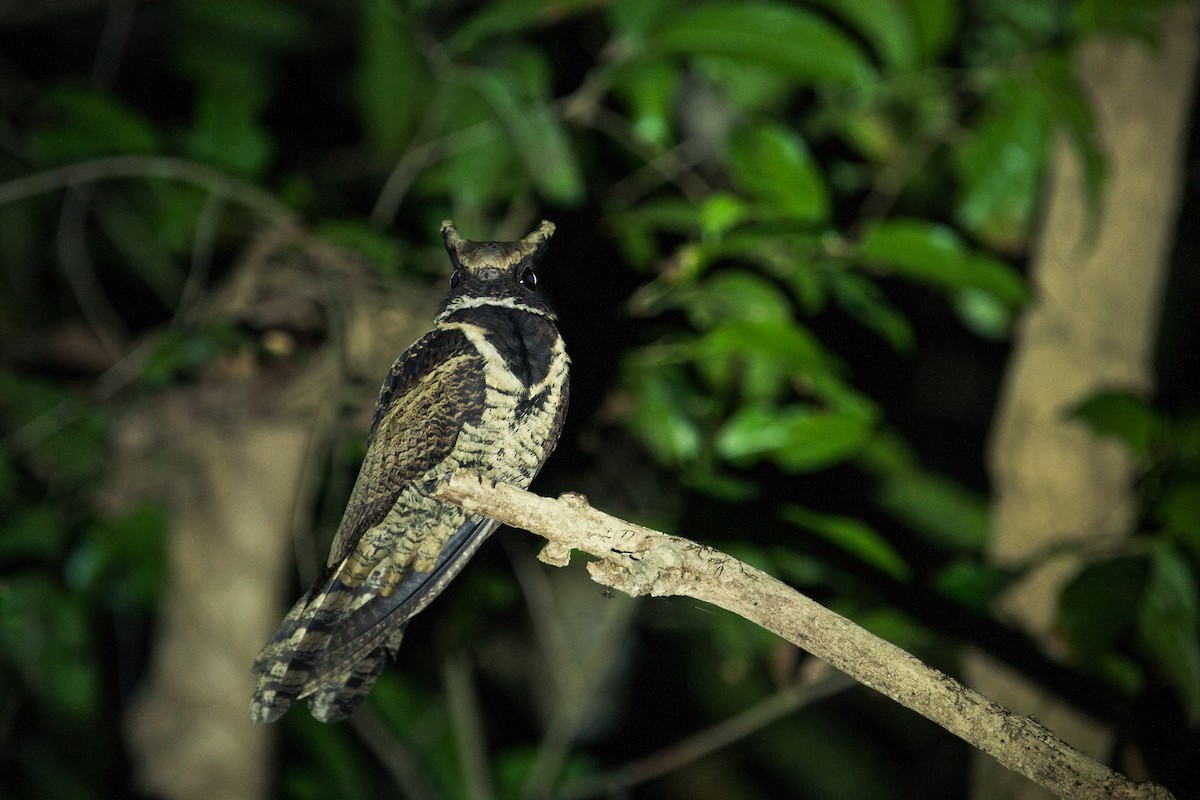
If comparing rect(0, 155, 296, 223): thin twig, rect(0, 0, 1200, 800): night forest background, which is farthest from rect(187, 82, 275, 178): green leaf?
rect(0, 155, 296, 223): thin twig

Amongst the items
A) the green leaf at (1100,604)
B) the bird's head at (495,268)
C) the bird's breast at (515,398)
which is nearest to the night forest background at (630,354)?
the green leaf at (1100,604)

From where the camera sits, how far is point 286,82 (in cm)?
492

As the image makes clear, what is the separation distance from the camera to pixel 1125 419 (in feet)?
7.63

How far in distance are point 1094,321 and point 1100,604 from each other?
119 cm

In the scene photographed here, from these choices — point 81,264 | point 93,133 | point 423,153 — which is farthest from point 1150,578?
point 81,264

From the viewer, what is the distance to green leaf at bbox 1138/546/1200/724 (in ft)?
7.11

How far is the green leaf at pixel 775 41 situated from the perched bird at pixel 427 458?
1139 mm

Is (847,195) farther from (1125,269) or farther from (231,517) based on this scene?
(231,517)

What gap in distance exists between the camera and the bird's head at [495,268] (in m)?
1.34

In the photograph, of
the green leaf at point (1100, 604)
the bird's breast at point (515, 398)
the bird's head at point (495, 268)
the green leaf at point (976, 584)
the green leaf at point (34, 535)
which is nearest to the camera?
the bird's head at point (495, 268)

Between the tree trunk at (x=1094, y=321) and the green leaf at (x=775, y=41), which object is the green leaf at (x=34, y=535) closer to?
the green leaf at (x=775, y=41)

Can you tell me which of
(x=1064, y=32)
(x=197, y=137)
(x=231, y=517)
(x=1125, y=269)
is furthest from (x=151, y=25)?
(x=1125, y=269)

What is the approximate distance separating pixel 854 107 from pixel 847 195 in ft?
2.66

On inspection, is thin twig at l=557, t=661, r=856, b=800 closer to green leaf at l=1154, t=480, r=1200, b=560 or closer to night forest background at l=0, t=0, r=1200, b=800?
night forest background at l=0, t=0, r=1200, b=800
